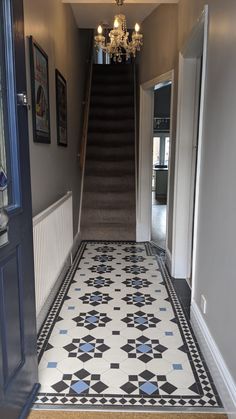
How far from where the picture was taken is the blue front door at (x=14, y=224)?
52.1 inches

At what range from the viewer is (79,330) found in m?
2.42

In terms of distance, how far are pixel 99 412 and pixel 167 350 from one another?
0.68 m

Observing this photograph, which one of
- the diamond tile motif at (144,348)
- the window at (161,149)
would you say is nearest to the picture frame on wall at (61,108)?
the diamond tile motif at (144,348)

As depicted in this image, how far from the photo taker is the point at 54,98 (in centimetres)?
296

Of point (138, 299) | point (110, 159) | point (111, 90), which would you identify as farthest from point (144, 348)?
point (111, 90)

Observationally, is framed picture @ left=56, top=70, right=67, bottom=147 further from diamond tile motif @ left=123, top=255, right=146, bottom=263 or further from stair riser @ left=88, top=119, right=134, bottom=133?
stair riser @ left=88, top=119, right=134, bottom=133

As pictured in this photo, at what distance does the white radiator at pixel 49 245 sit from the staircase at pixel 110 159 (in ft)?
5.11

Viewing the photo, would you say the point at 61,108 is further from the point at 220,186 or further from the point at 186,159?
the point at 220,186

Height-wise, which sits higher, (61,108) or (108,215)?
(61,108)

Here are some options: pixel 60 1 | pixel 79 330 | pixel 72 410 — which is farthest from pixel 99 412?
pixel 60 1

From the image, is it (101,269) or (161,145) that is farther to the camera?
(161,145)

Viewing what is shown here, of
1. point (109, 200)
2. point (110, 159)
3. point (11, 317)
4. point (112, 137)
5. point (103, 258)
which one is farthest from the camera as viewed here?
point (112, 137)

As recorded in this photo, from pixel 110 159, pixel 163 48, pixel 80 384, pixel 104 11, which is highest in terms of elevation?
pixel 104 11

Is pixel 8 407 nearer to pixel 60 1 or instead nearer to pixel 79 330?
pixel 79 330
